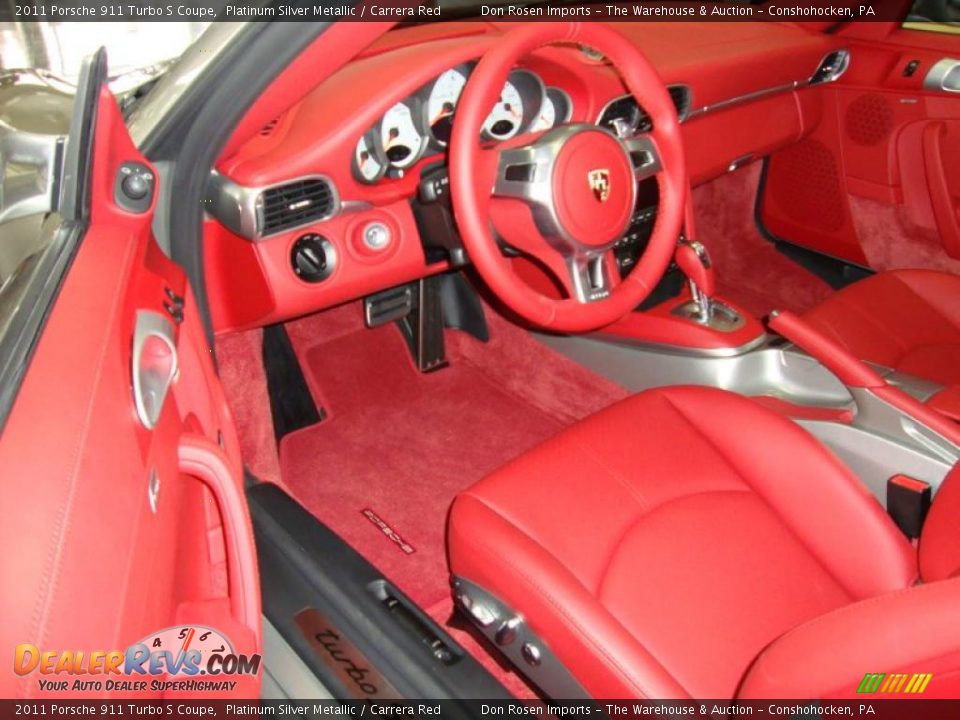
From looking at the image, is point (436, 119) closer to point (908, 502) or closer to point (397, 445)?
point (397, 445)

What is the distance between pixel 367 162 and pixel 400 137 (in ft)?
0.27

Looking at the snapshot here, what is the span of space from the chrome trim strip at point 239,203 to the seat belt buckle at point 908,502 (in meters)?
1.21

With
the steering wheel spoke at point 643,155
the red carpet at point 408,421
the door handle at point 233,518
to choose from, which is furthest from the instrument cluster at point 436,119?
the red carpet at point 408,421

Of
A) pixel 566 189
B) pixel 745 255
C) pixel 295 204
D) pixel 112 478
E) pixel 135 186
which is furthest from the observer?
pixel 745 255

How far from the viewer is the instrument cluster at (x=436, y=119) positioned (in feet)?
5.13

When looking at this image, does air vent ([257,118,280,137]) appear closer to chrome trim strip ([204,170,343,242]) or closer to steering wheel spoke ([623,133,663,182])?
chrome trim strip ([204,170,343,242])

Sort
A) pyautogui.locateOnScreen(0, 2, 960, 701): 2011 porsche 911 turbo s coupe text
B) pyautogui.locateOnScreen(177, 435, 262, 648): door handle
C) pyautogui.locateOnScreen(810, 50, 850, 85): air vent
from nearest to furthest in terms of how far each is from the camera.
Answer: pyautogui.locateOnScreen(0, 2, 960, 701): 2011 porsche 911 turbo s coupe text → pyautogui.locateOnScreen(177, 435, 262, 648): door handle → pyautogui.locateOnScreen(810, 50, 850, 85): air vent

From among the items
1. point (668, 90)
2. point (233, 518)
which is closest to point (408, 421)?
point (668, 90)

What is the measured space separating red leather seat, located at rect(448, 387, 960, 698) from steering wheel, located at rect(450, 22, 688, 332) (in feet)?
0.78

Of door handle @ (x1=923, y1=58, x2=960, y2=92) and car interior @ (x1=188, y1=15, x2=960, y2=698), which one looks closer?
car interior @ (x1=188, y1=15, x2=960, y2=698)

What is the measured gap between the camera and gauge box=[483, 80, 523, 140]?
1.66m

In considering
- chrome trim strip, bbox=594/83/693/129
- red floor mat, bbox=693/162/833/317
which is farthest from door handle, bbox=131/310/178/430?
red floor mat, bbox=693/162/833/317

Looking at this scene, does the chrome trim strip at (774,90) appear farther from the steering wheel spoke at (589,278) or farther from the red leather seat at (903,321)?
the steering wheel spoke at (589,278)

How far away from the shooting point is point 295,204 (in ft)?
5.07
